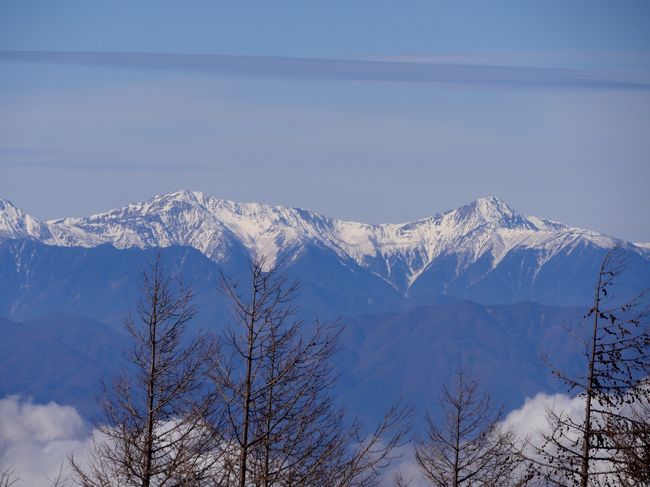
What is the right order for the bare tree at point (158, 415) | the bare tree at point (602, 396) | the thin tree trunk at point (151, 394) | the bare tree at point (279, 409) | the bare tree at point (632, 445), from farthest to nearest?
Result: the thin tree trunk at point (151, 394) < the bare tree at point (158, 415) < the bare tree at point (602, 396) < the bare tree at point (279, 409) < the bare tree at point (632, 445)

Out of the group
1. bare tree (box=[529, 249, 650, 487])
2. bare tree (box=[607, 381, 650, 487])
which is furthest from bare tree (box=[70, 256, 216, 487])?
bare tree (box=[607, 381, 650, 487])

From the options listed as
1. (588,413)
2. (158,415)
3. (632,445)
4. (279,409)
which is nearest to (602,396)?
(588,413)

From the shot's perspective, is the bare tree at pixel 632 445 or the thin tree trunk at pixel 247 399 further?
the thin tree trunk at pixel 247 399

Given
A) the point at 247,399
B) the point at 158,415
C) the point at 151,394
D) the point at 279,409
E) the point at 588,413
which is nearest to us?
the point at 247,399

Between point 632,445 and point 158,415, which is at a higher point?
point 158,415

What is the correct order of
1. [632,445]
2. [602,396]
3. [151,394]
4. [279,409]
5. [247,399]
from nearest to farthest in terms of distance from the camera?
1. [632,445]
2. [247,399]
3. [279,409]
4. [602,396]
5. [151,394]

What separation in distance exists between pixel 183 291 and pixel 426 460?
780 centimetres

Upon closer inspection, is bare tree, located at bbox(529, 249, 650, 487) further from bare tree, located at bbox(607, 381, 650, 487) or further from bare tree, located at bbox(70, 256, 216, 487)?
bare tree, located at bbox(70, 256, 216, 487)

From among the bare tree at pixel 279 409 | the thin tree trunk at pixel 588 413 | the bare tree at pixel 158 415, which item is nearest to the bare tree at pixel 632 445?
the thin tree trunk at pixel 588 413

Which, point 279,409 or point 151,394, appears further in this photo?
point 151,394

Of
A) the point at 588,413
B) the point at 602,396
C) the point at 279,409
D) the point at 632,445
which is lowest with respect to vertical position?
the point at 632,445

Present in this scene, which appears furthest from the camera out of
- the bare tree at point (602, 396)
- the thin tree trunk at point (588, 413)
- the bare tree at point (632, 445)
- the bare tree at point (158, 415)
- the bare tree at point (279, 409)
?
the bare tree at point (158, 415)

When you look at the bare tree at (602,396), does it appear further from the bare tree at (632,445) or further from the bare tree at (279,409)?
the bare tree at (279,409)

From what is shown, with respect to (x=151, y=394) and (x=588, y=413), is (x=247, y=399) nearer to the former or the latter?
(x=151, y=394)
